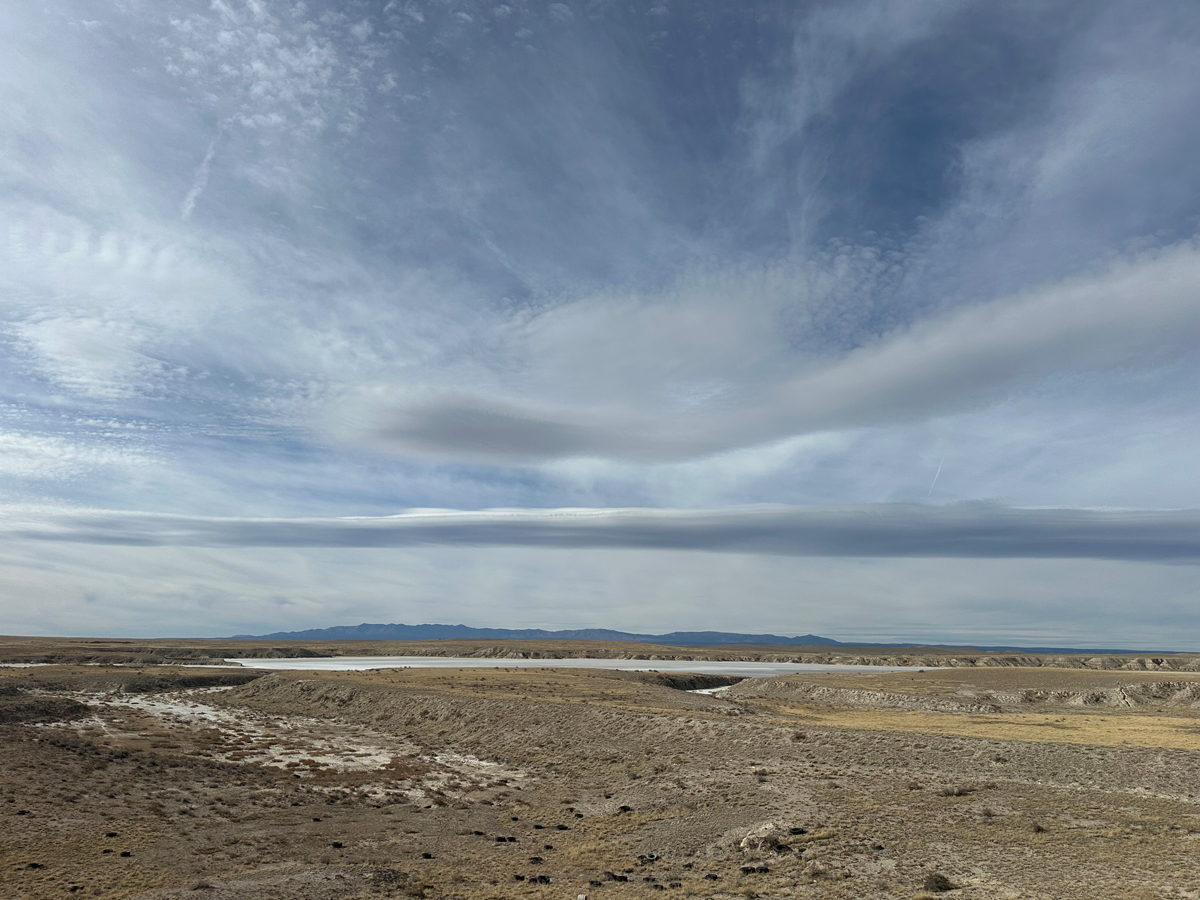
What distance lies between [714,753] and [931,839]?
16.3m

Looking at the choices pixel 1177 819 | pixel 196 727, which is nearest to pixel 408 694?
pixel 196 727

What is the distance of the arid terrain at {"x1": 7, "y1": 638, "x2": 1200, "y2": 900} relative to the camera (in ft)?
66.1

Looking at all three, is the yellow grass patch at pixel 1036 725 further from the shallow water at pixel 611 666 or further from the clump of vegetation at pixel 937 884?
the shallow water at pixel 611 666

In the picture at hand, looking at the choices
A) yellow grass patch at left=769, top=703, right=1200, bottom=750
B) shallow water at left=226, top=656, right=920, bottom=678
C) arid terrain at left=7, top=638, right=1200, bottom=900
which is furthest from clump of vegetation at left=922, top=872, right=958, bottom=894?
shallow water at left=226, top=656, right=920, bottom=678

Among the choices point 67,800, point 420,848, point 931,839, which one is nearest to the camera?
point 931,839

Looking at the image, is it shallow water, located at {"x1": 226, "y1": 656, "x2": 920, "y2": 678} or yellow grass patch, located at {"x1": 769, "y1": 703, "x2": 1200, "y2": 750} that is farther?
shallow water, located at {"x1": 226, "y1": 656, "x2": 920, "y2": 678}

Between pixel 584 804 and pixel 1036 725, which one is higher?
pixel 584 804

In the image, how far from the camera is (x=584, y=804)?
31016mm

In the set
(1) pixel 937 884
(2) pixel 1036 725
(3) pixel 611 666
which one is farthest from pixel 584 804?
(3) pixel 611 666

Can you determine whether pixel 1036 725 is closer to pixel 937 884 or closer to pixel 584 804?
pixel 584 804

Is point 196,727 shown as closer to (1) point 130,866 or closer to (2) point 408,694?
(2) point 408,694

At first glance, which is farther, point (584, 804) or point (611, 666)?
point (611, 666)

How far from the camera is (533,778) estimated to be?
36844mm

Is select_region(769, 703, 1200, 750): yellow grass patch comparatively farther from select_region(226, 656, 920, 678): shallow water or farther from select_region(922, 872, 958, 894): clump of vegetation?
select_region(226, 656, 920, 678): shallow water
